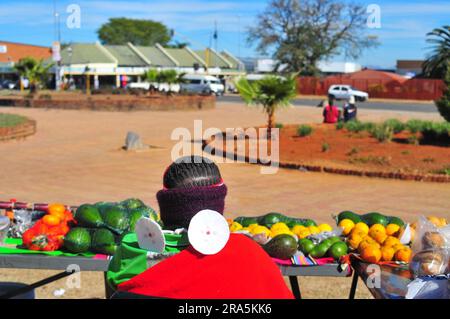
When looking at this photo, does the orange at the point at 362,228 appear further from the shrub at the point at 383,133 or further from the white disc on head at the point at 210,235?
the shrub at the point at 383,133

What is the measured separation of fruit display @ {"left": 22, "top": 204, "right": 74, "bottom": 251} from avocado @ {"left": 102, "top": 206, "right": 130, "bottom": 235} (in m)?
0.34

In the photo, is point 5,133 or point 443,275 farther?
point 5,133

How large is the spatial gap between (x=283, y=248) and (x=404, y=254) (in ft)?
2.77

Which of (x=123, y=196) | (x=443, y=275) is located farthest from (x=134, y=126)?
(x=443, y=275)

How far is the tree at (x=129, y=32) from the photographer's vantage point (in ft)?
338

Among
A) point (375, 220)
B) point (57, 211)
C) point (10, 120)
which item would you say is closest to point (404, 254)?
point (375, 220)

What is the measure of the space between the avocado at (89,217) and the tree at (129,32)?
100079mm

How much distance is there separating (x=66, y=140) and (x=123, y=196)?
910cm

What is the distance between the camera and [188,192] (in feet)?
9.16

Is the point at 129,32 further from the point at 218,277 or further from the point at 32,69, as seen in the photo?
the point at 218,277

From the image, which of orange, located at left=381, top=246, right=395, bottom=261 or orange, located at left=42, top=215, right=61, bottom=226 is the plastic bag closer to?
orange, located at left=381, top=246, right=395, bottom=261

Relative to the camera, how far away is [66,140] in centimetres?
1953
